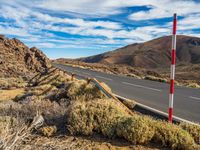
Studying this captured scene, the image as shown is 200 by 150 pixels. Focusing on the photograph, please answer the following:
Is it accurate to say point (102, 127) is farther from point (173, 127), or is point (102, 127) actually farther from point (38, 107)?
point (38, 107)

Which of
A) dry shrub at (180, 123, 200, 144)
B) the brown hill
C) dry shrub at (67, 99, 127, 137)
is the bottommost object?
dry shrub at (180, 123, 200, 144)

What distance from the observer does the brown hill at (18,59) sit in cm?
2857

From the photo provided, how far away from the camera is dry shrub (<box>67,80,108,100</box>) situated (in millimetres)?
Result: 8781

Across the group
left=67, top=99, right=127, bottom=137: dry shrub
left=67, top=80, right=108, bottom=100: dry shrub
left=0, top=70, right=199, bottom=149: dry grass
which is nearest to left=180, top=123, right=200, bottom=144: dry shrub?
left=0, top=70, right=199, bottom=149: dry grass

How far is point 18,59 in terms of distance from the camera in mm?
31500

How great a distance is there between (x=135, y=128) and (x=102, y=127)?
2.11 ft

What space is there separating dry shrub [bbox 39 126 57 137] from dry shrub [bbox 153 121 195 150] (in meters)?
1.87

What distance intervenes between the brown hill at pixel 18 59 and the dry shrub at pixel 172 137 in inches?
945

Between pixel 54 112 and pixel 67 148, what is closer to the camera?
pixel 67 148

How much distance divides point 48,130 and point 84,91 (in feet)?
12.4

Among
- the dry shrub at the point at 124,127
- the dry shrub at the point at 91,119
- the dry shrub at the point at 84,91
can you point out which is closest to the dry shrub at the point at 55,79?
the dry shrub at the point at 84,91

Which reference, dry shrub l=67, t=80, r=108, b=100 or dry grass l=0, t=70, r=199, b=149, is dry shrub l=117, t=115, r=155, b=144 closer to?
dry grass l=0, t=70, r=199, b=149

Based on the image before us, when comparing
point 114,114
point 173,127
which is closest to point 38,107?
point 114,114

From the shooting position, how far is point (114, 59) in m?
180
